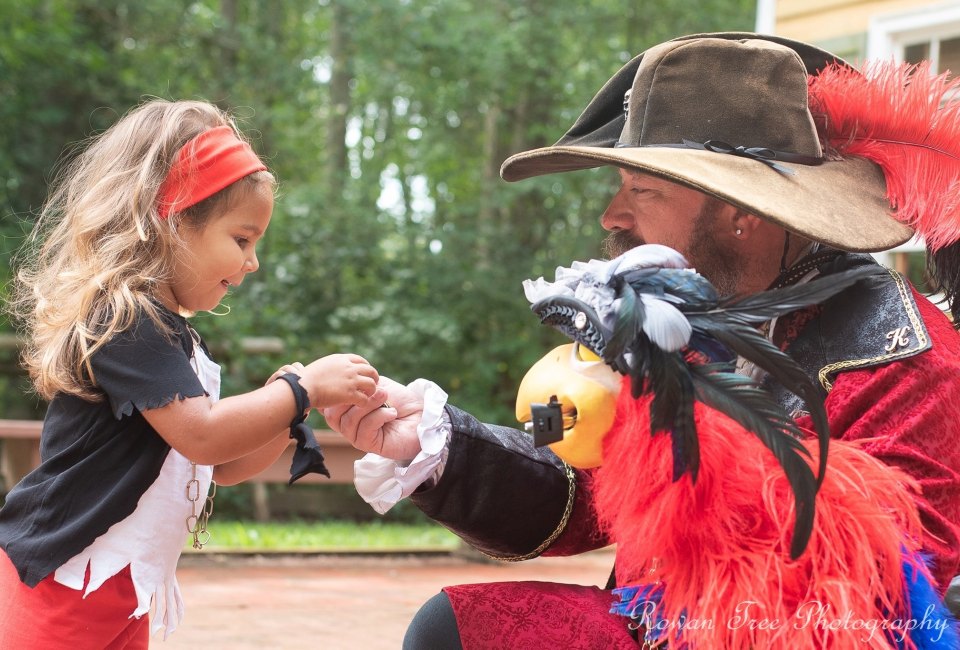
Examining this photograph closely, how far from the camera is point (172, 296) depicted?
1.96 meters

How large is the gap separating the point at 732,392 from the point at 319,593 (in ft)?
12.5

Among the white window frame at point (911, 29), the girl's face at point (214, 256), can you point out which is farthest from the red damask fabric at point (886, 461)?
the white window frame at point (911, 29)

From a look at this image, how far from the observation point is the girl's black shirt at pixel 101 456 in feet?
5.80

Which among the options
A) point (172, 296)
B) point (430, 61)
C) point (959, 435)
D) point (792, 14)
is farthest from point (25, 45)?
point (959, 435)

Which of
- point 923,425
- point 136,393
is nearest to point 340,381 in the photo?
point 136,393

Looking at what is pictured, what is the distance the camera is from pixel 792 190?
5.30 ft

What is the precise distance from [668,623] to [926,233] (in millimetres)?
805

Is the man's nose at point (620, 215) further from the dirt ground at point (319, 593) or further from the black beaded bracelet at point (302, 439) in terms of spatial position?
the dirt ground at point (319, 593)

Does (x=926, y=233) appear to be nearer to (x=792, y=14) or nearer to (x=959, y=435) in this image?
(x=959, y=435)

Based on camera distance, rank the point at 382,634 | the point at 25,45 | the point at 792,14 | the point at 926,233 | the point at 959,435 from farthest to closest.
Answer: the point at 25,45
the point at 792,14
the point at 382,634
the point at 926,233
the point at 959,435

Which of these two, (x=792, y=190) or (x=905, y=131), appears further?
(x=905, y=131)

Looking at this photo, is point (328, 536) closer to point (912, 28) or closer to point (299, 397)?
point (912, 28)

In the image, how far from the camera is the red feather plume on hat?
5.59 feet

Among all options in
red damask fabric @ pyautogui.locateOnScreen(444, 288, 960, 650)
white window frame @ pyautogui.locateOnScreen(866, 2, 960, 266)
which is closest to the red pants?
red damask fabric @ pyautogui.locateOnScreen(444, 288, 960, 650)
